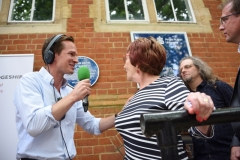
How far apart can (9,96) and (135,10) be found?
289 cm

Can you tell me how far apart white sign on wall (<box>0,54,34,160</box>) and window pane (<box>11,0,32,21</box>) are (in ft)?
3.83

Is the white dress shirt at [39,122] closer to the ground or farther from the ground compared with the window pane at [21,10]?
closer to the ground

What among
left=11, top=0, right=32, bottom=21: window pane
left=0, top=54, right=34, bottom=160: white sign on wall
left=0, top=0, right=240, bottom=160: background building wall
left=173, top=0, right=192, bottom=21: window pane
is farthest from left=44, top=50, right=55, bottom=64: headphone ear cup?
left=173, top=0, right=192, bottom=21: window pane

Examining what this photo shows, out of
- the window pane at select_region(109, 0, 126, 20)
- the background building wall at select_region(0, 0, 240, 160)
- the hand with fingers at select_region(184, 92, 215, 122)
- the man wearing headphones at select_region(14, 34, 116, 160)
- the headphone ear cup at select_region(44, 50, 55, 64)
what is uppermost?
the window pane at select_region(109, 0, 126, 20)

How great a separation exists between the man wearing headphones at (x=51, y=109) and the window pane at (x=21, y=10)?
2.39m

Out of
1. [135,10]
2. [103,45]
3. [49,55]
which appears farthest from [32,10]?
[49,55]

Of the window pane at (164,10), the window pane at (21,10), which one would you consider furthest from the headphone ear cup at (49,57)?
the window pane at (164,10)

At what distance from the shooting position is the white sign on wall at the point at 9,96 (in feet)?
7.89

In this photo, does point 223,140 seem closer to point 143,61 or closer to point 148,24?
point 143,61

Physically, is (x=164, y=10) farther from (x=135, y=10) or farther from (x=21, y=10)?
(x=21, y=10)

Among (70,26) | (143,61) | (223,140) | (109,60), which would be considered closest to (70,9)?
(70,26)

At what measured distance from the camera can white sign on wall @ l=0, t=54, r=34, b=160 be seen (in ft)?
7.89

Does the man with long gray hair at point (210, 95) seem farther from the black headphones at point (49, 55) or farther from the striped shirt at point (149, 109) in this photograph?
the black headphones at point (49, 55)

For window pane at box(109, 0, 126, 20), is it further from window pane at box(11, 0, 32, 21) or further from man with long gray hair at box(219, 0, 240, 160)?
man with long gray hair at box(219, 0, 240, 160)
